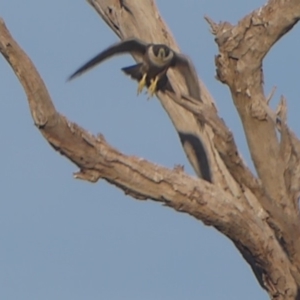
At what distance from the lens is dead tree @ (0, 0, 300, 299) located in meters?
6.11

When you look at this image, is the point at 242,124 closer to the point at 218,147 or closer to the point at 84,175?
the point at 218,147

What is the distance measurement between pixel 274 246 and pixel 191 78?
1.36 metres

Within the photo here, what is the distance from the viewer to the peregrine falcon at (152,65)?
7090mm

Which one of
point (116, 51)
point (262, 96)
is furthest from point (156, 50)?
point (262, 96)

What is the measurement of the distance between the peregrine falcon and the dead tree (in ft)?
1.77

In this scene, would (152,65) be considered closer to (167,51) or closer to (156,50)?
(156,50)

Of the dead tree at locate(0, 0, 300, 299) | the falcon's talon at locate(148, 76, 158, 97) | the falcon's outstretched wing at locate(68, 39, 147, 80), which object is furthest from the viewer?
the falcon's talon at locate(148, 76, 158, 97)

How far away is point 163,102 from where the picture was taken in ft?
24.6

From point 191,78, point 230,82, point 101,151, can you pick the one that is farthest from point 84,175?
point 191,78

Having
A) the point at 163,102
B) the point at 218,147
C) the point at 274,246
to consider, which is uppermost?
the point at 163,102

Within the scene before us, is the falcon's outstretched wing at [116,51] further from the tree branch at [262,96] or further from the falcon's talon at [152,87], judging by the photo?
the tree branch at [262,96]

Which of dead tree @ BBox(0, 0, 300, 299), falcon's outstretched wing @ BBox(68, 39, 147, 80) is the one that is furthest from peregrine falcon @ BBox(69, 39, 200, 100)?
dead tree @ BBox(0, 0, 300, 299)

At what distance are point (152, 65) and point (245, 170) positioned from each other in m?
1.01

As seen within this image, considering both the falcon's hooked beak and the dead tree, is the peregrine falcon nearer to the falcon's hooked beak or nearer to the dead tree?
the falcon's hooked beak
